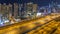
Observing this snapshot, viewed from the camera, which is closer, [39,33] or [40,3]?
[39,33]

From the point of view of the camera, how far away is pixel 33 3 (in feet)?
53.9

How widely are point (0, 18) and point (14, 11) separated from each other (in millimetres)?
4051

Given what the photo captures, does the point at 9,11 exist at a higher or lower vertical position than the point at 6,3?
lower

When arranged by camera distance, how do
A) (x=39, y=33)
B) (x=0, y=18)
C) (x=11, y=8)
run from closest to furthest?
(x=39, y=33)
(x=0, y=18)
(x=11, y=8)

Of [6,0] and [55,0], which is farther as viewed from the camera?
[55,0]

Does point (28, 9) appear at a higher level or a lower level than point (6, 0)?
lower

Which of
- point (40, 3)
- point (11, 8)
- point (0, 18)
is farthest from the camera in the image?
point (40, 3)

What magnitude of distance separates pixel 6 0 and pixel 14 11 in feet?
7.15

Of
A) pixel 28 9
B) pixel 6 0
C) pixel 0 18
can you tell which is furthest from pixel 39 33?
pixel 28 9

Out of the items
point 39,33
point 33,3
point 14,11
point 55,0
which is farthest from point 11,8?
point 39,33

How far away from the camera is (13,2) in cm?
1569

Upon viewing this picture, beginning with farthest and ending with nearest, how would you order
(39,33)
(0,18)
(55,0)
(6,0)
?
1. (55,0)
2. (6,0)
3. (0,18)
4. (39,33)

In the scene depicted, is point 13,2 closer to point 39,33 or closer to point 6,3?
point 6,3

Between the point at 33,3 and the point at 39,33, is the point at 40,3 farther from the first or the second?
the point at 39,33
